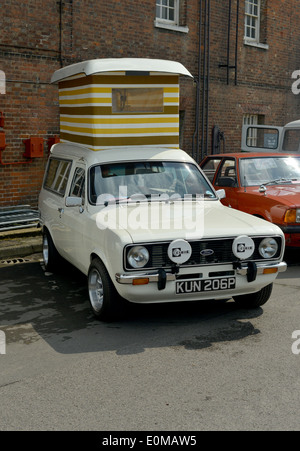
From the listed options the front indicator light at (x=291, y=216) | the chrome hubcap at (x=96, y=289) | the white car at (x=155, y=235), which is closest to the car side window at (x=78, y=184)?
the white car at (x=155, y=235)

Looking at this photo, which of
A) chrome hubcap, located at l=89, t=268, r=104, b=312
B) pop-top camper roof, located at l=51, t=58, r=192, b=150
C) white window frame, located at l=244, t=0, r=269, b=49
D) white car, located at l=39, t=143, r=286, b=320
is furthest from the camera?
white window frame, located at l=244, t=0, r=269, b=49

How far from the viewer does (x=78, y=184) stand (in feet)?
23.4

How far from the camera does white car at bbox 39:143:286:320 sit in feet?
18.2

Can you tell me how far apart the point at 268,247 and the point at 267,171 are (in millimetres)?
3951

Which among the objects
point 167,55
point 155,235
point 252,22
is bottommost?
point 155,235

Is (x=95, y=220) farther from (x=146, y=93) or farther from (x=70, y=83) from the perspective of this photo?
(x=70, y=83)

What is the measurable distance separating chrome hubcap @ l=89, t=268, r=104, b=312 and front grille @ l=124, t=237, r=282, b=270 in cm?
69

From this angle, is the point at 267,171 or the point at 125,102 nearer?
the point at 125,102
